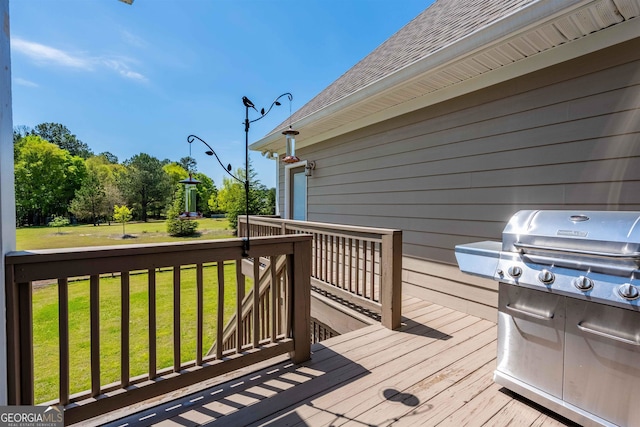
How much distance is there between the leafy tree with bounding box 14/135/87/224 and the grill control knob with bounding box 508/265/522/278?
635 centimetres

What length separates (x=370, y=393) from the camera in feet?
6.54

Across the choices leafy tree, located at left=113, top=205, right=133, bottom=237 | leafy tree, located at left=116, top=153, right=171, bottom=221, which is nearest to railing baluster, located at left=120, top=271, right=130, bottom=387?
leafy tree, located at left=116, top=153, right=171, bottom=221

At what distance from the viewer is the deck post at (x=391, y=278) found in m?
2.92

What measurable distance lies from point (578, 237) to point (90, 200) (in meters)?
14.6

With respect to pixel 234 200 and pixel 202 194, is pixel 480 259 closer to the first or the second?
pixel 202 194

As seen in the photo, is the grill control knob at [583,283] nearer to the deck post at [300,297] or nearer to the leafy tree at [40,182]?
the deck post at [300,297]

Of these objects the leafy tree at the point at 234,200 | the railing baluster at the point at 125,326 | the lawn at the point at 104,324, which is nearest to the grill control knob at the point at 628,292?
the railing baluster at the point at 125,326

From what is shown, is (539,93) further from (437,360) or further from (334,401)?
(334,401)

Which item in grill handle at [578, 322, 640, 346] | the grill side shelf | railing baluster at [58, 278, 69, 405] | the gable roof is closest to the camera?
grill handle at [578, 322, 640, 346]

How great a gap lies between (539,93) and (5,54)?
12.7ft

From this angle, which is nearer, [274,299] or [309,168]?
[274,299]

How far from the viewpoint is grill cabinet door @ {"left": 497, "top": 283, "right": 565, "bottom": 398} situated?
1723mm

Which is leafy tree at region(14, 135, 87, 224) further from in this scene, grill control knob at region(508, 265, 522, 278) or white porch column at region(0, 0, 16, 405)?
grill control knob at region(508, 265, 522, 278)

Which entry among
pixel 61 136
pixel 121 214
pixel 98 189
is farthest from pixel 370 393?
pixel 61 136
